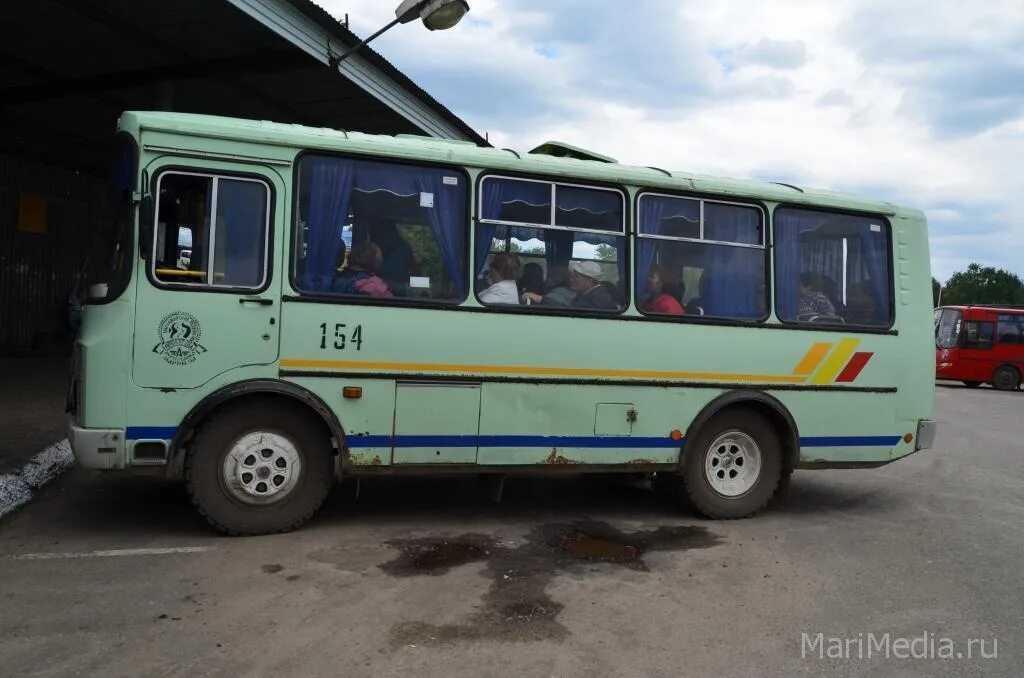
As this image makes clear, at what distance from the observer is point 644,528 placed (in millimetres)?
6434

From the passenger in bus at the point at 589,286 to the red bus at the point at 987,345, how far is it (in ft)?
75.6

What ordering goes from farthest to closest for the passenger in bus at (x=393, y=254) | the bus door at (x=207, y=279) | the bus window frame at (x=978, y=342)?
the bus window frame at (x=978, y=342) → the passenger in bus at (x=393, y=254) → the bus door at (x=207, y=279)

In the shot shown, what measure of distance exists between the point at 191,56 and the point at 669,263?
8.12 metres

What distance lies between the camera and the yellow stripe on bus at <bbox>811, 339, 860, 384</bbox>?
22.7 feet

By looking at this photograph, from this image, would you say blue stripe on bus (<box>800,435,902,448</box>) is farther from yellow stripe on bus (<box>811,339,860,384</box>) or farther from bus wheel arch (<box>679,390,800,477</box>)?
yellow stripe on bus (<box>811,339,860,384</box>)

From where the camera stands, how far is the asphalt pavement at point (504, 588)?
12.7 feet

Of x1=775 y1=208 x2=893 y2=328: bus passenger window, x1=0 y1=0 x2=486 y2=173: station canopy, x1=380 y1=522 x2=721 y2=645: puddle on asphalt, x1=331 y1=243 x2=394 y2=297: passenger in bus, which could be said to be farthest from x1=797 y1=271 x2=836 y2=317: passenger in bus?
x1=0 y1=0 x2=486 y2=173: station canopy

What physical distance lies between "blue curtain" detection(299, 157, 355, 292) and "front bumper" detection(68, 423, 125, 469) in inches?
62.0

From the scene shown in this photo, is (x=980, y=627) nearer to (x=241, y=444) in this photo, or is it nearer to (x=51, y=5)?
(x=241, y=444)

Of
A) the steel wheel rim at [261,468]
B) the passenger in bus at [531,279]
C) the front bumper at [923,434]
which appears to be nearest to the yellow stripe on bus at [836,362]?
the front bumper at [923,434]

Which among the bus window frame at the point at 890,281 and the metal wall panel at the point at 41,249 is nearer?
the bus window frame at the point at 890,281

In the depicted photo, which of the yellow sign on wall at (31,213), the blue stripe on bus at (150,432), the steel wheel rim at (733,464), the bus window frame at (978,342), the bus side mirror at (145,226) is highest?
the yellow sign on wall at (31,213)

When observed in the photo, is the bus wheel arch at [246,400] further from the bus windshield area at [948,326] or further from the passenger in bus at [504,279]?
the bus windshield area at [948,326]

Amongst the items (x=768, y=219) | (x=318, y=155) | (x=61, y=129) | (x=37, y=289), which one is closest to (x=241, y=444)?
(x=318, y=155)
